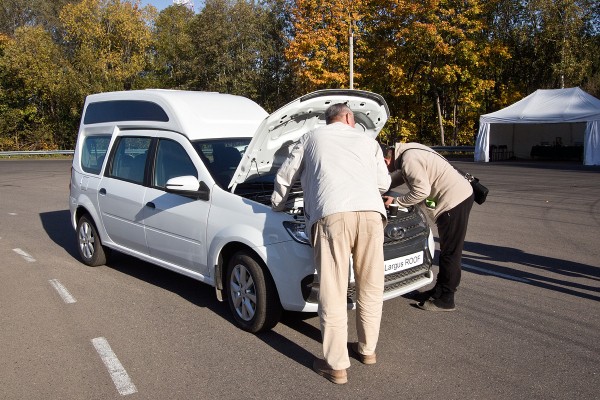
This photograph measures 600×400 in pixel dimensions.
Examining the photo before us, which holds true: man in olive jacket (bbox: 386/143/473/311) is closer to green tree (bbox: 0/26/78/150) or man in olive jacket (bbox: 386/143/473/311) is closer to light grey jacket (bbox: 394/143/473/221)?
light grey jacket (bbox: 394/143/473/221)

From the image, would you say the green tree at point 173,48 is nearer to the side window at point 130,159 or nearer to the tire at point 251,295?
the side window at point 130,159

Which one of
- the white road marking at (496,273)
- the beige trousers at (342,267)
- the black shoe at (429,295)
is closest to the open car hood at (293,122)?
the beige trousers at (342,267)

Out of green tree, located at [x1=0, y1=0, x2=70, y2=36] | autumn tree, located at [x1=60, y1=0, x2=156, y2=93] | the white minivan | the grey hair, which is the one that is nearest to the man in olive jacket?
the white minivan

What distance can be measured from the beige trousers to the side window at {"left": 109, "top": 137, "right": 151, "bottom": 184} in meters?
2.93

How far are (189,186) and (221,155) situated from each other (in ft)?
2.36

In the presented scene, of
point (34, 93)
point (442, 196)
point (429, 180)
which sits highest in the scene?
point (34, 93)

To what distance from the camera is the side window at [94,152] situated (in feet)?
22.5

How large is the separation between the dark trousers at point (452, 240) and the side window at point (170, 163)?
7.81 feet

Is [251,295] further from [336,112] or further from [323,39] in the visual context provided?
[323,39]

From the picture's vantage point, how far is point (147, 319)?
5047mm

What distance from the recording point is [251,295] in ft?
15.0

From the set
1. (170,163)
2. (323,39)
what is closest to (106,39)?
(323,39)

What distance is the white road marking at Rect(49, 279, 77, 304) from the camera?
18.7ft

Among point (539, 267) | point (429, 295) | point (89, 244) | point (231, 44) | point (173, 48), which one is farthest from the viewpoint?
point (173, 48)
